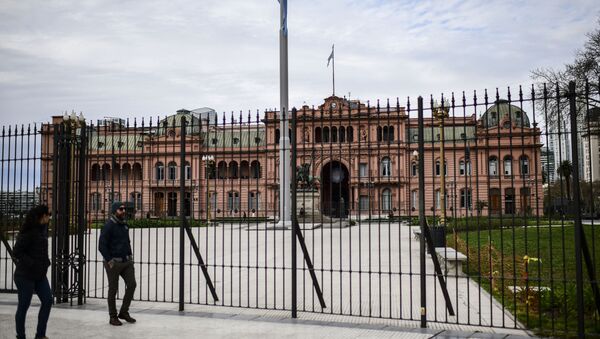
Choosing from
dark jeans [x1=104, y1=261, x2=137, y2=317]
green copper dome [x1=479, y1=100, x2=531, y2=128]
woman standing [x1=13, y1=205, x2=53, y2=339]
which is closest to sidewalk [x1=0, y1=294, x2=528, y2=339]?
dark jeans [x1=104, y1=261, x2=137, y2=317]

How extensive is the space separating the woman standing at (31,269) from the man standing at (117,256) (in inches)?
45.2

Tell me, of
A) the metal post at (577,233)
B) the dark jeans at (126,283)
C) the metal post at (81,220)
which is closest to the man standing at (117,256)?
the dark jeans at (126,283)

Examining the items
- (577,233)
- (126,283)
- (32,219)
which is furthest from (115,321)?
(577,233)

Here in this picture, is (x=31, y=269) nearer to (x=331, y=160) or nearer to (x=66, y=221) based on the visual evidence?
(x=66, y=221)

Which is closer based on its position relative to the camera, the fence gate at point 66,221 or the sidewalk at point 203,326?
the sidewalk at point 203,326

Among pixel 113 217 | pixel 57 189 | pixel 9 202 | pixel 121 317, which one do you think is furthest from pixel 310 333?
pixel 9 202

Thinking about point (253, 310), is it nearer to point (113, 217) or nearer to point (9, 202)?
point (113, 217)

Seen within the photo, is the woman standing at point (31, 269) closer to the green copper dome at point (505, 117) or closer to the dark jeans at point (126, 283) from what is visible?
the dark jeans at point (126, 283)

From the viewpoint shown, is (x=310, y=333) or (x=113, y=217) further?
(x=113, y=217)

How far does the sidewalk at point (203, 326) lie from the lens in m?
6.81

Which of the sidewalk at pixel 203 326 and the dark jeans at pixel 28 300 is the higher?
the dark jeans at pixel 28 300

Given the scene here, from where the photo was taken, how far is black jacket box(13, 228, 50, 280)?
20.5ft

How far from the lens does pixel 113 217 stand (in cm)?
764

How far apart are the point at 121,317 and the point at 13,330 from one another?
136 cm
